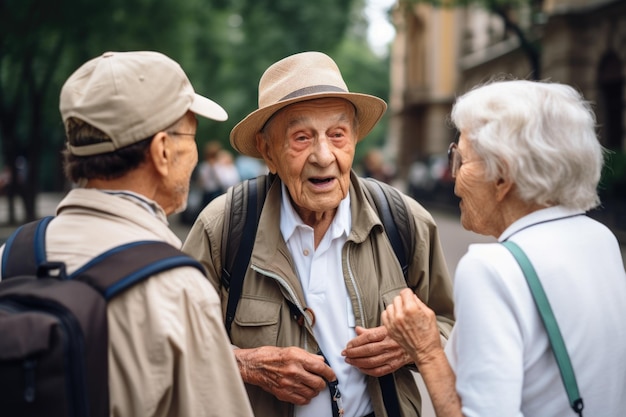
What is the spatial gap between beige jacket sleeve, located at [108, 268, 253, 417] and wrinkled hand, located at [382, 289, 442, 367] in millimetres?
591

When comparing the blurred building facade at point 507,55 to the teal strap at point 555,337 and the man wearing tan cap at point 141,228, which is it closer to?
the teal strap at point 555,337

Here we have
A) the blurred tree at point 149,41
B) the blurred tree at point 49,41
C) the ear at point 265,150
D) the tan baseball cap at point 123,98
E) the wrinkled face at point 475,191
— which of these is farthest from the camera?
the blurred tree at point 149,41

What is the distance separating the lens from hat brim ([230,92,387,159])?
2.82m

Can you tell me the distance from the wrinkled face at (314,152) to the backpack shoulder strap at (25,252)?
1.10 m

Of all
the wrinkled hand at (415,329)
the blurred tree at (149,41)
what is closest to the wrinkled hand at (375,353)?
the wrinkled hand at (415,329)

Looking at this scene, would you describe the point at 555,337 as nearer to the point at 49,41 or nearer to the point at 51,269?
the point at 51,269

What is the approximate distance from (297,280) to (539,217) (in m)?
0.94

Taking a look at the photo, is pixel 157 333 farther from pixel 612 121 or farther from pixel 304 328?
pixel 612 121

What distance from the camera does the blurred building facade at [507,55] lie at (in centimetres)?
2003

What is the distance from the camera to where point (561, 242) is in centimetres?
204

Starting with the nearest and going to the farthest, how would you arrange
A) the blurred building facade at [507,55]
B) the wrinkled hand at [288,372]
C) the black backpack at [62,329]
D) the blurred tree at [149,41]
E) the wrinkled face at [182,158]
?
1. the black backpack at [62,329]
2. the wrinkled face at [182,158]
3. the wrinkled hand at [288,372]
4. the blurred tree at [149,41]
5. the blurred building facade at [507,55]

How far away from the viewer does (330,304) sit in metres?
2.70

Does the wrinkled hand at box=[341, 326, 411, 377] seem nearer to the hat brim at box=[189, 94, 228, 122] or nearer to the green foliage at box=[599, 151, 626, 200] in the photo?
the hat brim at box=[189, 94, 228, 122]

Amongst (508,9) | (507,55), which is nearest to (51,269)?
(508,9)
